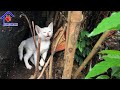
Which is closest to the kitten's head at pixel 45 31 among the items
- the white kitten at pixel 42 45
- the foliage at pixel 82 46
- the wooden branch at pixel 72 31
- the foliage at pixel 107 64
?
the white kitten at pixel 42 45

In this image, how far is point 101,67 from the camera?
45cm

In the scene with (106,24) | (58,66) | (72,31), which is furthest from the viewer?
(58,66)

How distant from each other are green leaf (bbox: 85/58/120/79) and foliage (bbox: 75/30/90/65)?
63 cm

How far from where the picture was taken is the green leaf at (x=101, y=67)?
45 centimetres

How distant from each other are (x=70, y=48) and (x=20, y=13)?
343 millimetres

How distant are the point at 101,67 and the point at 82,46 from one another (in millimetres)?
689

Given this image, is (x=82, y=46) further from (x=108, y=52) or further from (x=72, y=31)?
(x=108, y=52)

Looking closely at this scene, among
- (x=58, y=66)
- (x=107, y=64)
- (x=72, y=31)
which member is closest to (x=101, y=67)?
(x=107, y=64)

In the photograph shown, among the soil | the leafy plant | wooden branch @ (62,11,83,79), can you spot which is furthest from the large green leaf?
the soil

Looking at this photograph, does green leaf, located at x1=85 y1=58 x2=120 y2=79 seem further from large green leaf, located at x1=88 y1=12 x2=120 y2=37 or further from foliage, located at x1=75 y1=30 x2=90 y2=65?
foliage, located at x1=75 y1=30 x2=90 y2=65

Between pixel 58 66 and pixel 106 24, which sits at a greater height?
pixel 106 24

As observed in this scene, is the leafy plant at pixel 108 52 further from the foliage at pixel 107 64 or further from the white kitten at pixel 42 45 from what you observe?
the white kitten at pixel 42 45
